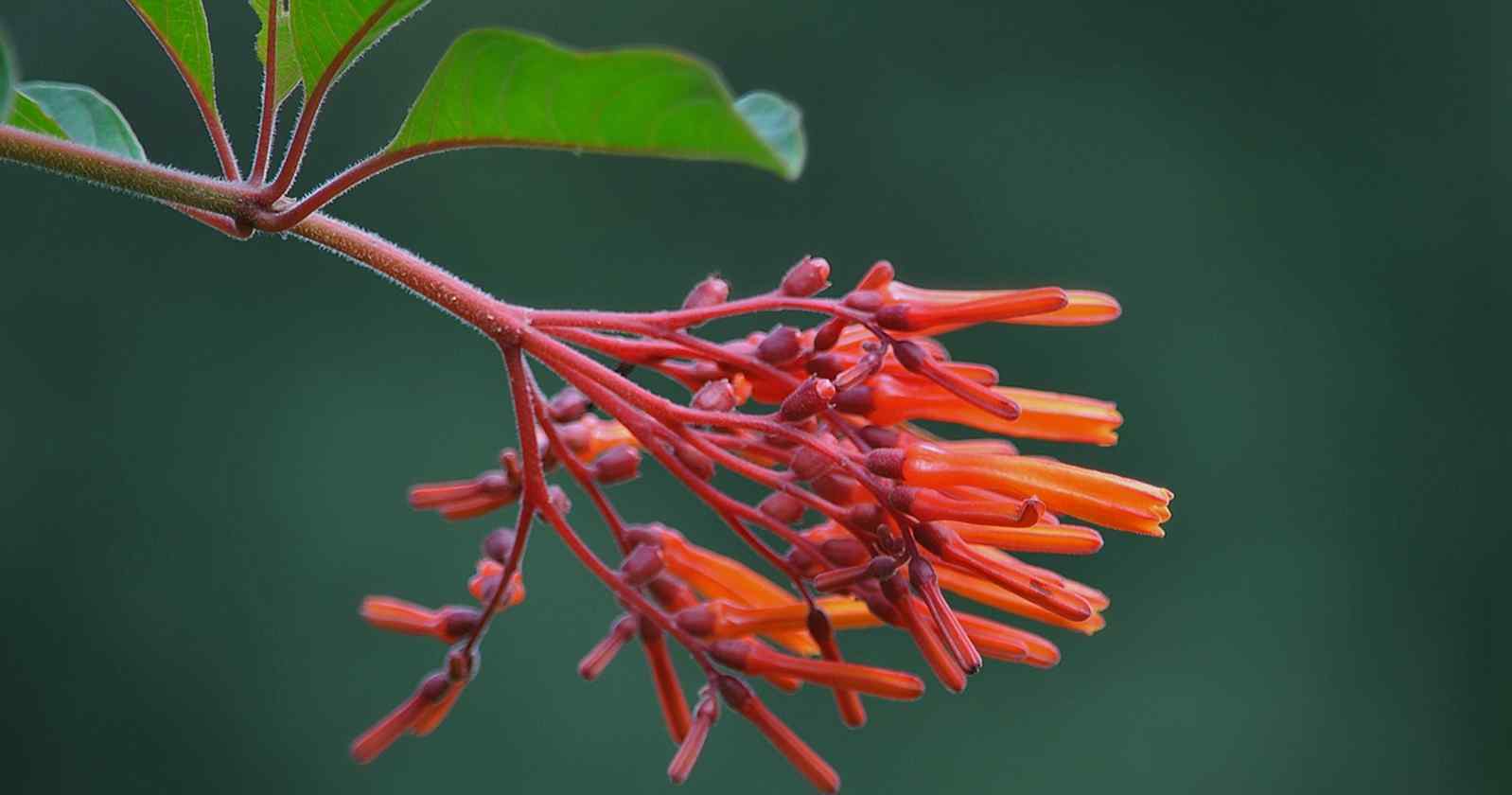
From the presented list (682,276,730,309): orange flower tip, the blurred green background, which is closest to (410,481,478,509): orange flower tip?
(682,276,730,309): orange flower tip

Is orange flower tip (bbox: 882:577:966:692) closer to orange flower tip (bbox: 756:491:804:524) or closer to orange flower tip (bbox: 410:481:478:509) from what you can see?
orange flower tip (bbox: 756:491:804:524)

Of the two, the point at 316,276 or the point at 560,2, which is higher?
the point at 560,2

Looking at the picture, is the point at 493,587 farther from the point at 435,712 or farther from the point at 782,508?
the point at 782,508

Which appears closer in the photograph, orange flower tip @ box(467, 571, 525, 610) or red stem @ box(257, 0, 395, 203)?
red stem @ box(257, 0, 395, 203)

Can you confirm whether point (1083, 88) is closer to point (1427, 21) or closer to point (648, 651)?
point (1427, 21)

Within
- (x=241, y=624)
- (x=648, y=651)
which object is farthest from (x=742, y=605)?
(x=241, y=624)

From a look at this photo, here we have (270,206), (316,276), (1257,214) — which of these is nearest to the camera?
(270,206)

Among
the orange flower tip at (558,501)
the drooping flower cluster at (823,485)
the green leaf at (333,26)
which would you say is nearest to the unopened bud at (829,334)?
the drooping flower cluster at (823,485)

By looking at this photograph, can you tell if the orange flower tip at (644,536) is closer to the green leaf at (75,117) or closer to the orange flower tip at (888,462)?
the orange flower tip at (888,462)
